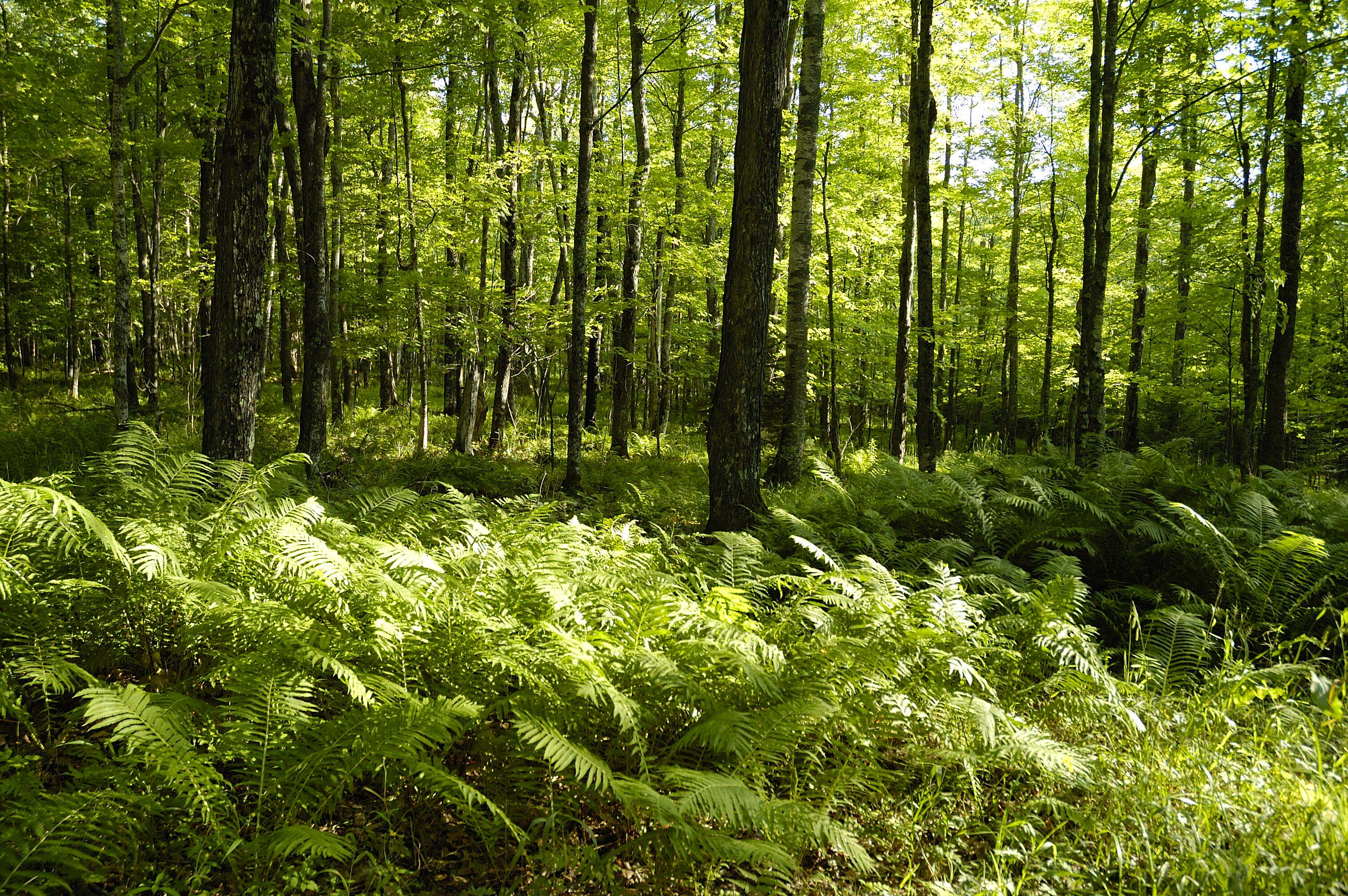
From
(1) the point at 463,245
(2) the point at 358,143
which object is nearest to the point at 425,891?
(1) the point at 463,245

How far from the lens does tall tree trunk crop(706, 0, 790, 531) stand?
602cm

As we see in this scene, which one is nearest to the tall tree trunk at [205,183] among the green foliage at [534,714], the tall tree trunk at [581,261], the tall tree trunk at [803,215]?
the tall tree trunk at [581,261]

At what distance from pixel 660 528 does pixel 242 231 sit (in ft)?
15.0

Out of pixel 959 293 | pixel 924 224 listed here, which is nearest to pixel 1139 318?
pixel 924 224

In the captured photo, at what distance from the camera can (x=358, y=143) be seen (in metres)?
17.9

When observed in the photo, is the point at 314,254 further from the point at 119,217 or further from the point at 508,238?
the point at 508,238

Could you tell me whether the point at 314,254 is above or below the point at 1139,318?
below

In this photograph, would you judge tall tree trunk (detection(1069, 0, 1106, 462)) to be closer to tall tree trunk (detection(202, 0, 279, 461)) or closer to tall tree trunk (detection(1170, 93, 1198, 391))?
tall tree trunk (detection(1170, 93, 1198, 391))

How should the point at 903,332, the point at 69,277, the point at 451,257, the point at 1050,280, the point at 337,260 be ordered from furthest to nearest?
the point at 69,277 → the point at 451,257 → the point at 1050,280 → the point at 337,260 → the point at 903,332

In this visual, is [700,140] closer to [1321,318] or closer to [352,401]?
[352,401]

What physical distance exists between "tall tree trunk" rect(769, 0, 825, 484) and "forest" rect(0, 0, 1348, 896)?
72 mm

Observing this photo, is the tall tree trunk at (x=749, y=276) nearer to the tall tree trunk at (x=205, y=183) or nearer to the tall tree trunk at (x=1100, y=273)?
the tall tree trunk at (x=1100, y=273)

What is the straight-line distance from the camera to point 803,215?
878 centimetres

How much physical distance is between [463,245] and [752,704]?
1320cm
